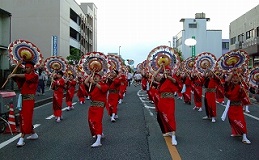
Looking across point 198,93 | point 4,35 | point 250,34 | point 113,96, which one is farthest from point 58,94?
point 250,34

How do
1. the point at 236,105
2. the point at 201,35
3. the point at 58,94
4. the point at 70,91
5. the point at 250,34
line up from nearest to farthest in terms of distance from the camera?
the point at 236,105, the point at 58,94, the point at 70,91, the point at 250,34, the point at 201,35

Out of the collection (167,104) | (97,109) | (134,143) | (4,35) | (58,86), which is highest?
(4,35)

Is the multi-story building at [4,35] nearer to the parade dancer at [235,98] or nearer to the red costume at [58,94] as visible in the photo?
the red costume at [58,94]

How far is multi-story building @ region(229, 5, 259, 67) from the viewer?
3040 cm

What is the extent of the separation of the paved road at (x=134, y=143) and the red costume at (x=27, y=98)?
0.40 metres

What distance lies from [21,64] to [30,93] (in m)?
Answer: 0.77

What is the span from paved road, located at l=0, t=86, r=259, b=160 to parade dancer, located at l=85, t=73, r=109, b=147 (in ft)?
1.08

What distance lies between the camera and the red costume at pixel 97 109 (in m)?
7.22

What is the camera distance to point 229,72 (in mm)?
8055

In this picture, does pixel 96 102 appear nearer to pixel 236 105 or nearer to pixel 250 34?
pixel 236 105

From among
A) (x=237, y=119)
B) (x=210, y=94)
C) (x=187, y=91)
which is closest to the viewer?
(x=237, y=119)

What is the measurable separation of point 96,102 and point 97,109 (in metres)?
0.16

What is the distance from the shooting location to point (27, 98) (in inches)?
294

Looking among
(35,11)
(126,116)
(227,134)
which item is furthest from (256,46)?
(35,11)
